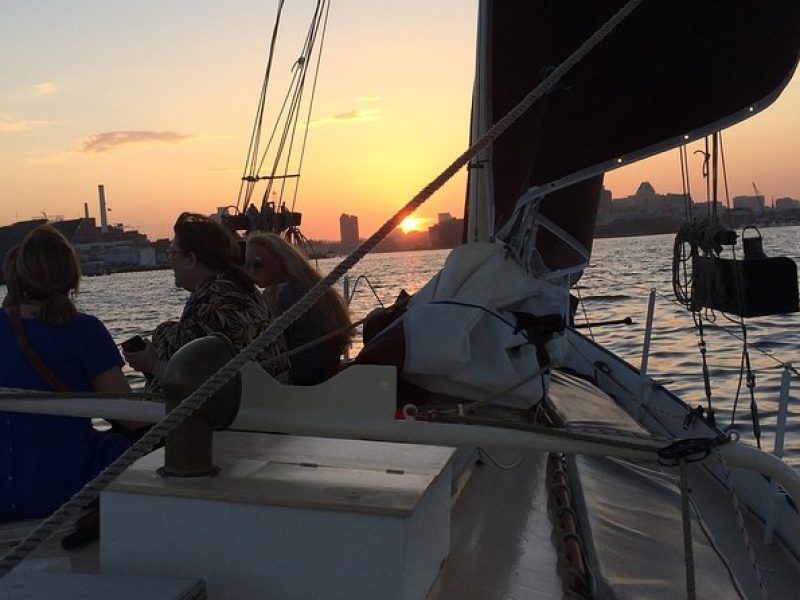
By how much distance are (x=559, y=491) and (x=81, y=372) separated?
164 cm

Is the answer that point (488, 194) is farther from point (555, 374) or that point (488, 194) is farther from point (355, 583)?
point (355, 583)

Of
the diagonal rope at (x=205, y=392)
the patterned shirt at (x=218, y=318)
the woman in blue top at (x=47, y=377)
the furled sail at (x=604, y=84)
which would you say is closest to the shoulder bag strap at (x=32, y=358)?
the woman in blue top at (x=47, y=377)

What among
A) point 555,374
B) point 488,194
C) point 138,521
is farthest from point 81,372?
point 555,374

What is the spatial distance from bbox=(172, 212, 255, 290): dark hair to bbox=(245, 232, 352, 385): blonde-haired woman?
2.54 feet

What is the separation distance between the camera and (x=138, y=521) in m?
1.62

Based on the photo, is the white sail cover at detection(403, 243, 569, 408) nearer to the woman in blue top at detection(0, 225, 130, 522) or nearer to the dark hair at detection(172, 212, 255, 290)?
the dark hair at detection(172, 212, 255, 290)

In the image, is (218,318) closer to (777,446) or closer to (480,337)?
(480,337)

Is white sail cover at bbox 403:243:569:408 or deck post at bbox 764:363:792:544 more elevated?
white sail cover at bbox 403:243:569:408

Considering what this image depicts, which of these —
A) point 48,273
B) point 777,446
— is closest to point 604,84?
point 777,446

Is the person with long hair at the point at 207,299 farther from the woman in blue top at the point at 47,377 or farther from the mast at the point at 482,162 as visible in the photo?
the mast at the point at 482,162

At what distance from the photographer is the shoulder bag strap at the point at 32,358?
105 inches

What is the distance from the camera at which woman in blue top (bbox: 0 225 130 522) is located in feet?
8.63

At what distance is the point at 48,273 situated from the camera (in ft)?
9.07

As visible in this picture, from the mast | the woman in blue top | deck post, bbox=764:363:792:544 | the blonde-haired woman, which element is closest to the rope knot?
deck post, bbox=764:363:792:544
